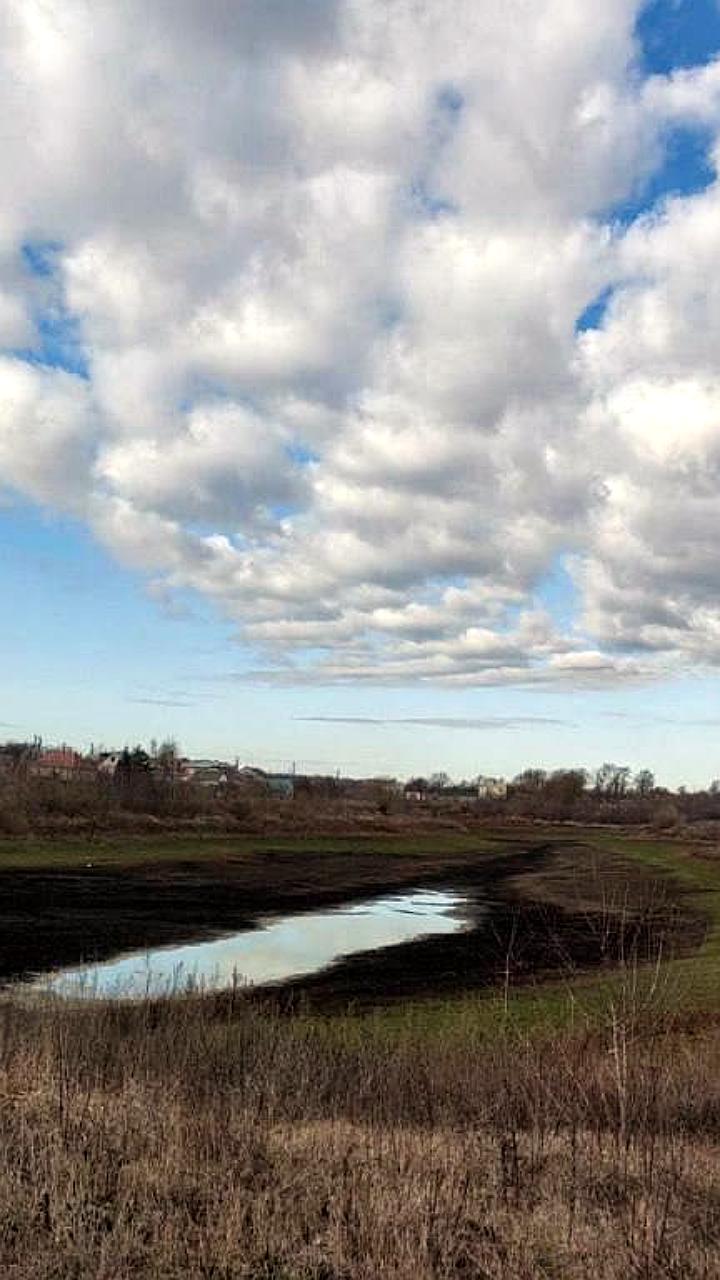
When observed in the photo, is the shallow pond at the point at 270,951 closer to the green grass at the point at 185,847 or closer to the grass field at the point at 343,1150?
the grass field at the point at 343,1150

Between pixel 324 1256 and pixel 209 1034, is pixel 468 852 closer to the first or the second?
pixel 209 1034

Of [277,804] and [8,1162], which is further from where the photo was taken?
[277,804]

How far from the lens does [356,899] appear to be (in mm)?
53281

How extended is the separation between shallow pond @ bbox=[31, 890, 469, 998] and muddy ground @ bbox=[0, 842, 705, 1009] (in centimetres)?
87

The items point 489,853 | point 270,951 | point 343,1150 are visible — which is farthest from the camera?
point 489,853

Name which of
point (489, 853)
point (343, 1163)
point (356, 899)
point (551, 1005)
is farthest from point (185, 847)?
point (343, 1163)

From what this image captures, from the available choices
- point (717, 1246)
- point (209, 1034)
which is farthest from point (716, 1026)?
point (717, 1246)

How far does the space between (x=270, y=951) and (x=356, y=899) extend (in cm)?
2054

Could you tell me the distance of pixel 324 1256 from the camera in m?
6.24

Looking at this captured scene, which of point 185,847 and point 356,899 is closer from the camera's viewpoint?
point 356,899

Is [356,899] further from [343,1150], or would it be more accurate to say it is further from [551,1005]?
[343,1150]

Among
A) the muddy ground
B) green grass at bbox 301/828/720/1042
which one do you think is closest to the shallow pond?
the muddy ground

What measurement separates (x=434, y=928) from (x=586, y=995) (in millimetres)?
18214

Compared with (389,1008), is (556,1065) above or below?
above
